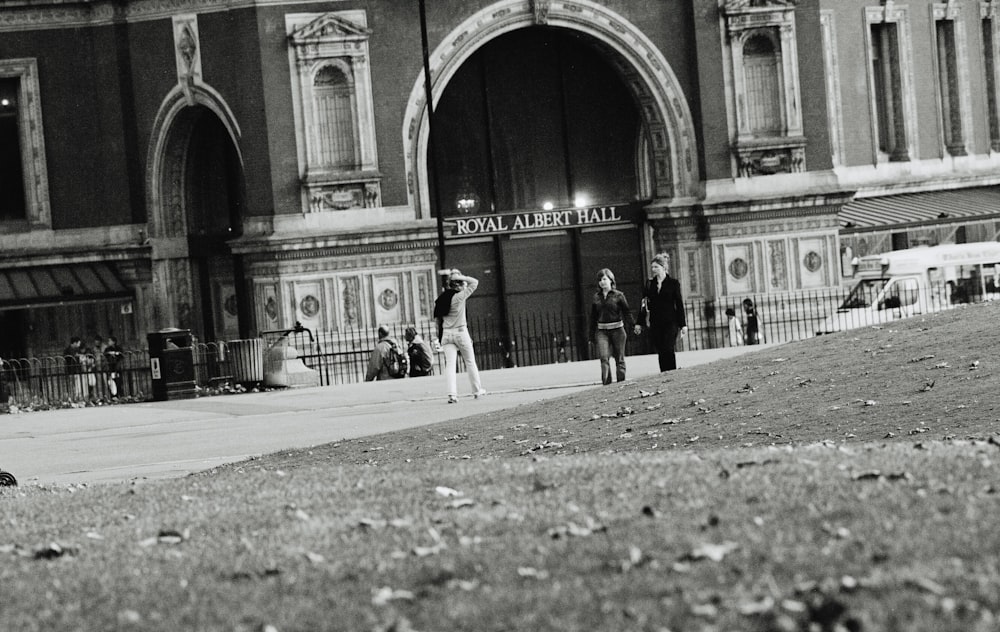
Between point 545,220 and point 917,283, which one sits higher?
point 545,220

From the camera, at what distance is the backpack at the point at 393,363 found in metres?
33.6

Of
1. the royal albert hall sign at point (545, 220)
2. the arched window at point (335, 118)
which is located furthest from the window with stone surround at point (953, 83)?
the arched window at point (335, 118)

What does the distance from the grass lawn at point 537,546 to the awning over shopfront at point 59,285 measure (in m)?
27.0

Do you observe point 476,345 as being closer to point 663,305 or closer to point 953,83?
point 663,305

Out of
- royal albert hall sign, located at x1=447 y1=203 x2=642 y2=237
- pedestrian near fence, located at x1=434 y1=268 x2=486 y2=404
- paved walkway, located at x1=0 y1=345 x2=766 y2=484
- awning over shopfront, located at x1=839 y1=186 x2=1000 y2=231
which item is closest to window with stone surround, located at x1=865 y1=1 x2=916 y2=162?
awning over shopfront, located at x1=839 y1=186 x2=1000 y2=231

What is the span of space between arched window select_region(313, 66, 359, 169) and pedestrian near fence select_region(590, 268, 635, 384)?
15.2 metres

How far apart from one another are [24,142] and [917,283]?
70.5 feet

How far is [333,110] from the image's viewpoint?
38.8 metres

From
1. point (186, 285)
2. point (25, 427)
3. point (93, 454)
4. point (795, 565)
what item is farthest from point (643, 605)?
point (186, 285)

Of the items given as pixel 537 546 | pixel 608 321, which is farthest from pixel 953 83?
pixel 537 546

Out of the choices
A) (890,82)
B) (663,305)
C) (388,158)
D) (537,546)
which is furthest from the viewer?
(890,82)

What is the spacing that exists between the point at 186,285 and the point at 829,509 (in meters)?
34.6

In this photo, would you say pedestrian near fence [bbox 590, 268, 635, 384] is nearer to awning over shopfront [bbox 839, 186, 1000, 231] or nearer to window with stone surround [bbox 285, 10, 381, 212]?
window with stone surround [bbox 285, 10, 381, 212]

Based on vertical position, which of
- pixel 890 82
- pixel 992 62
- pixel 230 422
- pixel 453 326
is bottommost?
pixel 230 422
